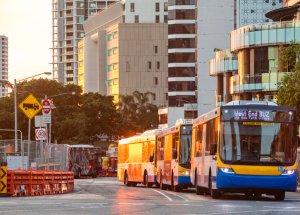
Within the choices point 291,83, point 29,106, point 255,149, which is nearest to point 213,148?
point 255,149

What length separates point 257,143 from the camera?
107ft

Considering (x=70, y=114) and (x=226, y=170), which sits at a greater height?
(x=70, y=114)

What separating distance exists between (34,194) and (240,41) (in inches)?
2008

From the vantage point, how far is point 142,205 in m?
28.0

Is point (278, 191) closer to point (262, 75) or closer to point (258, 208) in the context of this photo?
point (258, 208)

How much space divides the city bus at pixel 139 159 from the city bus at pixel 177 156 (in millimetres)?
4152

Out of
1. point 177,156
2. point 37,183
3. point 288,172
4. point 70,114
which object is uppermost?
point 70,114

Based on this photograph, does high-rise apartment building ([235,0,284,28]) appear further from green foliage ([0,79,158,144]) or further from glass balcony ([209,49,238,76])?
green foliage ([0,79,158,144])

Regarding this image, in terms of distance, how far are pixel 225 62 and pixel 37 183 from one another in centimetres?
6338

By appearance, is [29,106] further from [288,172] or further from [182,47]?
[182,47]

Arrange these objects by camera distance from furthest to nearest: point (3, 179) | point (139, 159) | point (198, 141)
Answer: point (139, 159), point (198, 141), point (3, 179)

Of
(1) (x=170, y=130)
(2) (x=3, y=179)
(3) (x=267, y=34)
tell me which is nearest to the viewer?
(2) (x=3, y=179)

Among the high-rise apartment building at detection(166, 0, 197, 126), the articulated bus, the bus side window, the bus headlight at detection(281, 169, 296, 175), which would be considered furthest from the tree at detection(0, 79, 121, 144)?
the bus headlight at detection(281, 169, 296, 175)

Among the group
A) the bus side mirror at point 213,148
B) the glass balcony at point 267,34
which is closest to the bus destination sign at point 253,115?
the bus side mirror at point 213,148
